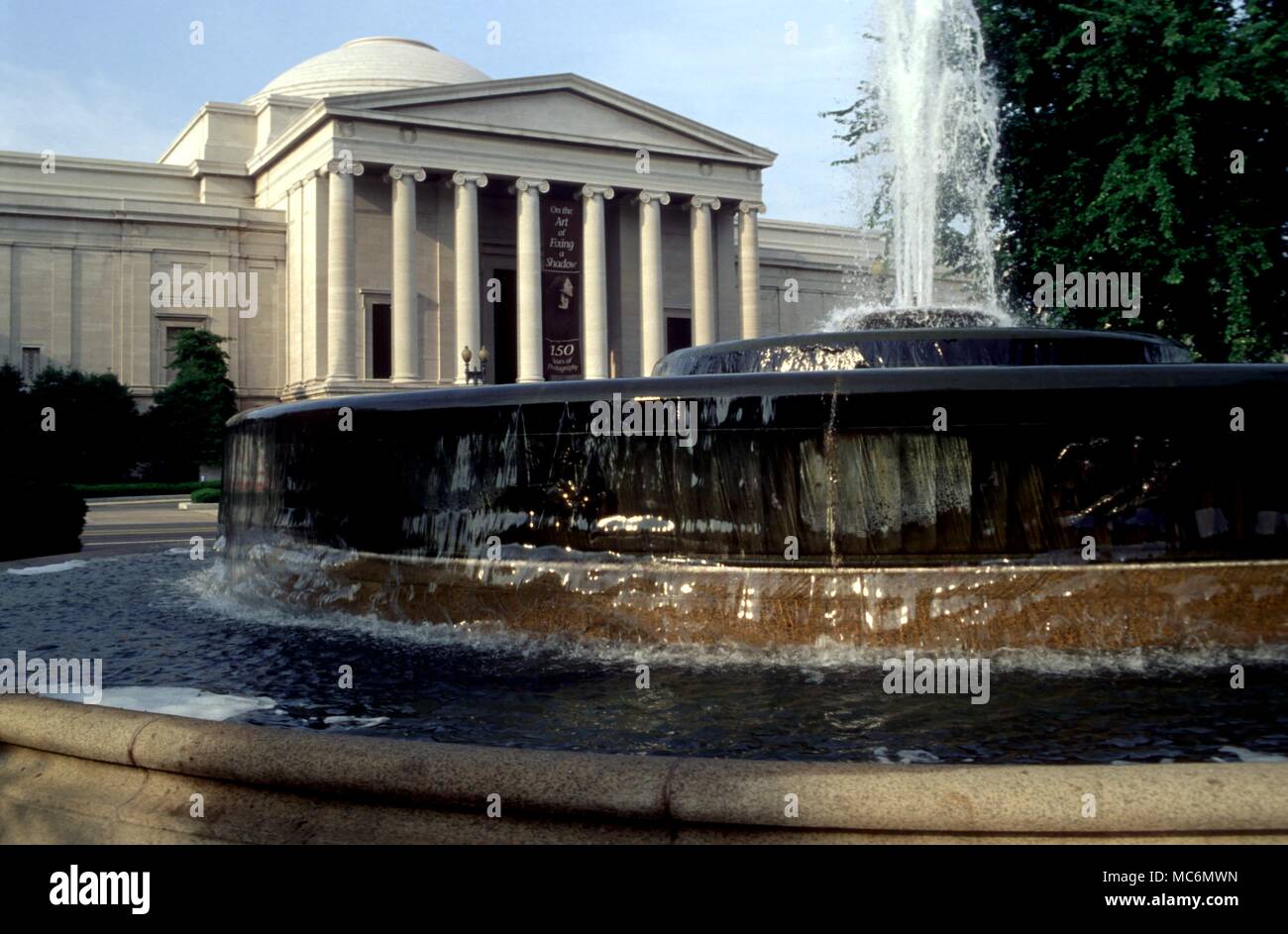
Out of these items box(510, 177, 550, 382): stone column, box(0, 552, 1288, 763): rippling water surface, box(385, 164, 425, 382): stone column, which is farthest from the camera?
box(510, 177, 550, 382): stone column

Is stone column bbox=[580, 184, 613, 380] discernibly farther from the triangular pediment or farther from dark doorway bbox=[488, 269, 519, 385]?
dark doorway bbox=[488, 269, 519, 385]

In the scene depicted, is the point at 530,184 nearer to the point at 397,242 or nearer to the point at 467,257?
the point at 467,257

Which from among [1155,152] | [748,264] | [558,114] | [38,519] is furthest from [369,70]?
[38,519]

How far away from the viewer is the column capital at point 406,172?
5178 cm

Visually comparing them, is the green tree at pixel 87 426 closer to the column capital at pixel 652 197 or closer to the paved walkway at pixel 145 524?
the paved walkway at pixel 145 524

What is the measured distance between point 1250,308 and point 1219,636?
22464mm

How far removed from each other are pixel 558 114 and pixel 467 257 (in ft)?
28.1

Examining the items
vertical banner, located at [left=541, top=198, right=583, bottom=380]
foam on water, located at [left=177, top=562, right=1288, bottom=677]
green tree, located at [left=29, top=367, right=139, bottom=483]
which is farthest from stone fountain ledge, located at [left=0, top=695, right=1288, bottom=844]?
vertical banner, located at [left=541, top=198, right=583, bottom=380]

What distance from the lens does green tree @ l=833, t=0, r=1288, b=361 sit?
74.1 feet

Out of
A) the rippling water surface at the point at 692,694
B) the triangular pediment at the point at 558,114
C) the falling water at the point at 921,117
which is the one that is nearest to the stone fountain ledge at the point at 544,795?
the rippling water surface at the point at 692,694

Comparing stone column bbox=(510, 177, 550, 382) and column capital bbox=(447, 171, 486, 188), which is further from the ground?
column capital bbox=(447, 171, 486, 188)

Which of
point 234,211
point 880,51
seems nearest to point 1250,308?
point 880,51

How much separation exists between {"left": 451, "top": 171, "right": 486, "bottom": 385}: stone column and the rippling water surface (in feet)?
154
